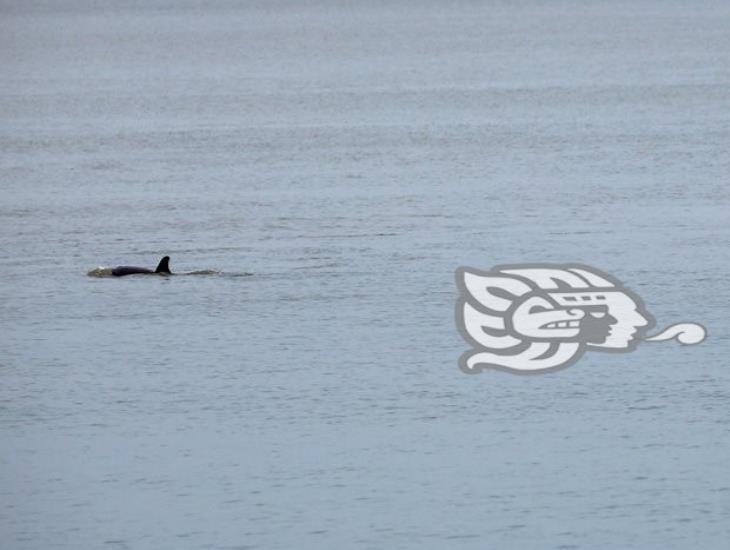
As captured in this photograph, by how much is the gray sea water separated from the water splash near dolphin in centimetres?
29

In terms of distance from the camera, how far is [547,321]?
135ft

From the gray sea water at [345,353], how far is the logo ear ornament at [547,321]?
1.67ft

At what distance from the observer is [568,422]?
116 feet

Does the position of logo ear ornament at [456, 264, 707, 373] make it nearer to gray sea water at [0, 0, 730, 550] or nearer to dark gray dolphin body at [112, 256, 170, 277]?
gray sea water at [0, 0, 730, 550]

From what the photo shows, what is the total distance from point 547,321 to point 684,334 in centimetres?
309

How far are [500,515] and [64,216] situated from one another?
32202mm

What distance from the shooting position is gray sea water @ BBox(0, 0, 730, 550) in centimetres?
3092

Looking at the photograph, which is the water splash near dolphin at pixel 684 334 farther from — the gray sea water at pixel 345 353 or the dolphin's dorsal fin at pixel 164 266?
the dolphin's dorsal fin at pixel 164 266

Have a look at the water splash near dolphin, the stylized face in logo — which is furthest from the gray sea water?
the stylized face in logo

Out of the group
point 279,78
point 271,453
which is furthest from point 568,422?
point 279,78

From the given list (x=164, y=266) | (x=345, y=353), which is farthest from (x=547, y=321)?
(x=164, y=266)

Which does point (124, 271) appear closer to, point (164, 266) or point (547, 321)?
point (164, 266)

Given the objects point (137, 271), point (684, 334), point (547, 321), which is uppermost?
point (137, 271)

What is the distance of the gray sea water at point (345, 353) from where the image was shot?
30.9 meters
